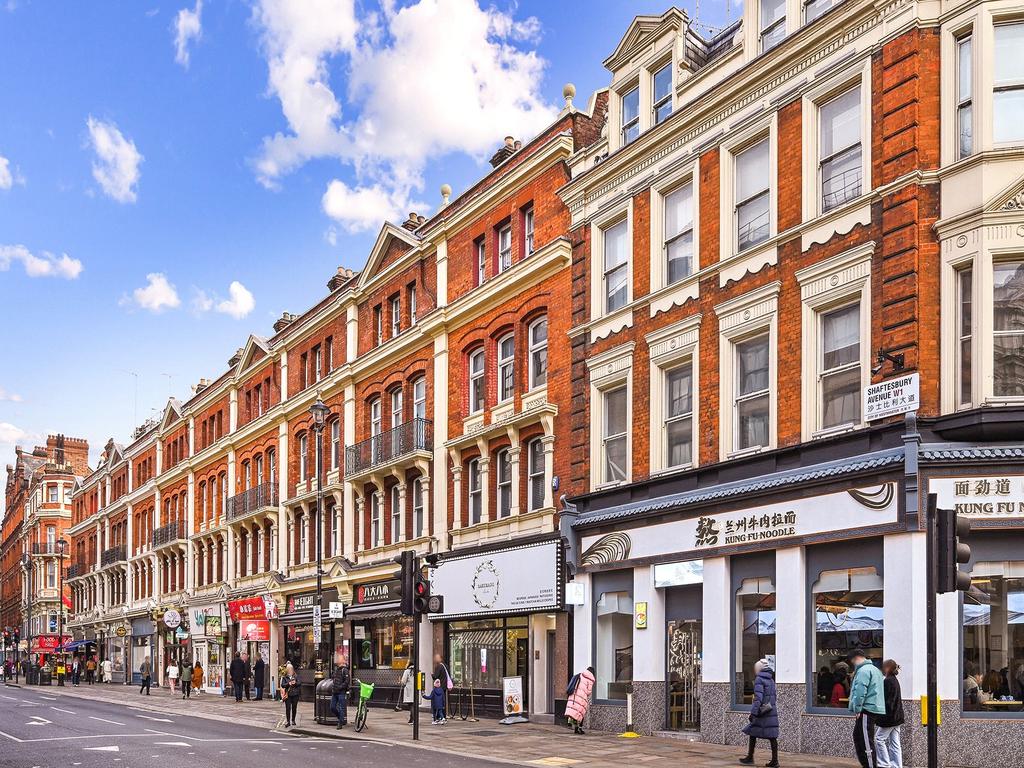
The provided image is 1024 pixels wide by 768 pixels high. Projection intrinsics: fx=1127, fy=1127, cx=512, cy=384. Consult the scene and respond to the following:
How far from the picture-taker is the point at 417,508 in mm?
33062

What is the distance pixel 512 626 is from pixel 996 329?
14.7m

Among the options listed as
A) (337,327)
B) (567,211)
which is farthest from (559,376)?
(337,327)

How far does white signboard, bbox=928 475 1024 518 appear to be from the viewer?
1572cm

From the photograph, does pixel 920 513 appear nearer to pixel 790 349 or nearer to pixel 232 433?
pixel 790 349

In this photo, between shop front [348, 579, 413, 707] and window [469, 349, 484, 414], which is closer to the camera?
window [469, 349, 484, 414]

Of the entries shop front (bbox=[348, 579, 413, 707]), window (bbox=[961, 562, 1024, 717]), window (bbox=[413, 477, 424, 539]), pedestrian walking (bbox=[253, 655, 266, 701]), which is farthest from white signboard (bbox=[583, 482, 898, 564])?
pedestrian walking (bbox=[253, 655, 266, 701])

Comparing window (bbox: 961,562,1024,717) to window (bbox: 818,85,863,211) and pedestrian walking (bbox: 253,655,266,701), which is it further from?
pedestrian walking (bbox: 253,655,266,701)

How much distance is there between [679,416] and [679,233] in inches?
147

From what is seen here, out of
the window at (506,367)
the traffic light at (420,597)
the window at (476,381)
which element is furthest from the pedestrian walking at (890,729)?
the window at (476,381)

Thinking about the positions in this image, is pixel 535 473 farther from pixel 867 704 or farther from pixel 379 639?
pixel 867 704

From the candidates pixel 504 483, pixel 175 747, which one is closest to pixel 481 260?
pixel 504 483

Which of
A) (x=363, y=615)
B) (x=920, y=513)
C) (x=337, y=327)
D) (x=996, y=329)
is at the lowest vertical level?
(x=363, y=615)

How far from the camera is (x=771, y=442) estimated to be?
19500 millimetres

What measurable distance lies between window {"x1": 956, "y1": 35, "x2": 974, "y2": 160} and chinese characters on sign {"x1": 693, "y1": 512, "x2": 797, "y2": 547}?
20.7 feet
